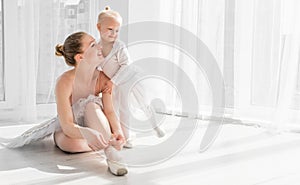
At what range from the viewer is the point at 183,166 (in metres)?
1.46

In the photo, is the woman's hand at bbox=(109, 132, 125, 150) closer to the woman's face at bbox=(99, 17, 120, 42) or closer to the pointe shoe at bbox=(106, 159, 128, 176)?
the pointe shoe at bbox=(106, 159, 128, 176)

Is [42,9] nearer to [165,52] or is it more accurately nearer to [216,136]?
[165,52]

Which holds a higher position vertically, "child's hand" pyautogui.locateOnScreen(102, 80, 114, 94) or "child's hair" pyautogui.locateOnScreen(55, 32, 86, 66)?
"child's hair" pyautogui.locateOnScreen(55, 32, 86, 66)

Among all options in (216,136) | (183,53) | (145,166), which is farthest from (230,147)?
(183,53)

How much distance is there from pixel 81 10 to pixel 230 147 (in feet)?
4.06

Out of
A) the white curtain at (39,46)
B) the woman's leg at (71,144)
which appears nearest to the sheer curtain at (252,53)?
the white curtain at (39,46)

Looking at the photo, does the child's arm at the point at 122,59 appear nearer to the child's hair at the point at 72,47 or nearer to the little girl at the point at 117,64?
the little girl at the point at 117,64

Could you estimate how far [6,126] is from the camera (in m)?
2.23

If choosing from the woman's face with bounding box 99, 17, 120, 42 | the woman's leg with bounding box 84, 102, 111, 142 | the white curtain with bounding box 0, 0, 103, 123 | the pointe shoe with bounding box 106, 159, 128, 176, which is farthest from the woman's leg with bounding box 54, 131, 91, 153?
the white curtain with bounding box 0, 0, 103, 123

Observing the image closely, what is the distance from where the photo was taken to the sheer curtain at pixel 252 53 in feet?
6.66

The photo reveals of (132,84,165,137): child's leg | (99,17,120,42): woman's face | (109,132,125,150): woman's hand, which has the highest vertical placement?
(99,17,120,42): woman's face

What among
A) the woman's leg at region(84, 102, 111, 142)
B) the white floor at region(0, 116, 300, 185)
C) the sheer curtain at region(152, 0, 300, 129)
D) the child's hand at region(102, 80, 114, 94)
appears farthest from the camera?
the sheer curtain at region(152, 0, 300, 129)

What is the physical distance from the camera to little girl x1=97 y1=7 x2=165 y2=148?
1407mm

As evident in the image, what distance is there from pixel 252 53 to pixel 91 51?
1036mm
